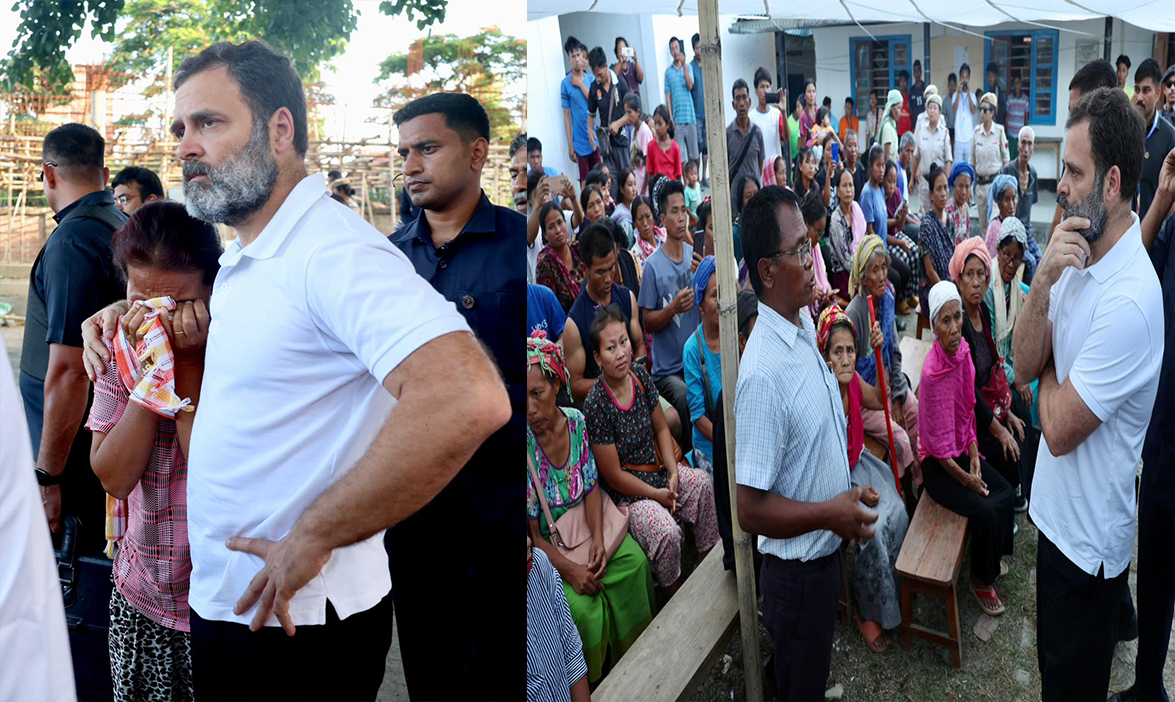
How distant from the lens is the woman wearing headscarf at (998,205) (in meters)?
3.51

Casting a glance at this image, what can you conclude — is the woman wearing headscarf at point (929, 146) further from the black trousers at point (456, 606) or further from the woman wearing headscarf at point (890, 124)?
the black trousers at point (456, 606)

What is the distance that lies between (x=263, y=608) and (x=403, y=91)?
0.92 m

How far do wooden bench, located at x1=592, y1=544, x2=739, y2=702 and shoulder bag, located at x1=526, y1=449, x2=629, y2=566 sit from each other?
269mm

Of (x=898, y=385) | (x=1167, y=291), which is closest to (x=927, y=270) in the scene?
(x=898, y=385)

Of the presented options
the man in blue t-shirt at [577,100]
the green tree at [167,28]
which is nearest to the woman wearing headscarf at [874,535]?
the man in blue t-shirt at [577,100]

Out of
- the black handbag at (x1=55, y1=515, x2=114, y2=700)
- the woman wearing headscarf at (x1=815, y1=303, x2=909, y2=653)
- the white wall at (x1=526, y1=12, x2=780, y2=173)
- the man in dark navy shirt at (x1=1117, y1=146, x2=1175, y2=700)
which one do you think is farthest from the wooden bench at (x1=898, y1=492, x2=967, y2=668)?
the black handbag at (x1=55, y1=515, x2=114, y2=700)

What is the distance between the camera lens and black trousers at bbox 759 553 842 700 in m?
2.21

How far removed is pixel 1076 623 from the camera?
2277 millimetres

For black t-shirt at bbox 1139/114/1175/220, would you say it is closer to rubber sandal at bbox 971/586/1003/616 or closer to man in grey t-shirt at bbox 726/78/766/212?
man in grey t-shirt at bbox 726/78/766/212

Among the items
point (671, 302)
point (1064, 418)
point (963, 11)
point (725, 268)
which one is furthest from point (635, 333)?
point (963, 11)

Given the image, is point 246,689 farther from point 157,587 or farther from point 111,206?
point 111,206

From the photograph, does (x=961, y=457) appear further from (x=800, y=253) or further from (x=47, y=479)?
(x=47, y=479)

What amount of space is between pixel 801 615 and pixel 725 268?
0.90 m

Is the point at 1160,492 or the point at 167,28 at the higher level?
the point at 167,28
